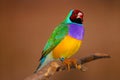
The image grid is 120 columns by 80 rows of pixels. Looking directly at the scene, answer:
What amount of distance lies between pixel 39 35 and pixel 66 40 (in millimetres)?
469

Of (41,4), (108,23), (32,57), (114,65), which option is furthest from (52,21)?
(114,65)

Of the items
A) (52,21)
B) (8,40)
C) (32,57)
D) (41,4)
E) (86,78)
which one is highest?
(41,4)

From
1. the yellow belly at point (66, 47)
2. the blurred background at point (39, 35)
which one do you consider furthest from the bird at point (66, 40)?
the blurred background at point (39, 35)

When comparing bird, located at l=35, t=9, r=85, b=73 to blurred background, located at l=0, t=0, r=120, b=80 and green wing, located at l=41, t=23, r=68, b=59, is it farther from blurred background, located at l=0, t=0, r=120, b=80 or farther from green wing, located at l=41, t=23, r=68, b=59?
blurred background, located at l=0, t=0, r=120, b=80

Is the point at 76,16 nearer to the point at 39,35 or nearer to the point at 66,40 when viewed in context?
the point at 66,40

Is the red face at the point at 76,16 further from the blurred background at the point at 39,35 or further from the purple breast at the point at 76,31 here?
the blurred background at the point at 39,35

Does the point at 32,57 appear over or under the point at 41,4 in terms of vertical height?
under

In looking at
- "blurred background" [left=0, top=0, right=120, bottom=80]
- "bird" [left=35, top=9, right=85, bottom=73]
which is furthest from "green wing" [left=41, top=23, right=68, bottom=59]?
"blurred background" [left=0, top=0, right=120, bottom=80]

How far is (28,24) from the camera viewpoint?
154 centimetres

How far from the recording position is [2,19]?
154 centimetres

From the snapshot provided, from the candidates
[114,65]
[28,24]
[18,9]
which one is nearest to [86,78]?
[114,65]

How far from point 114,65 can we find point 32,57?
515 mm

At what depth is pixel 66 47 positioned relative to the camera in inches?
43.1

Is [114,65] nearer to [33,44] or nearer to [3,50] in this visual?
[33,44]
